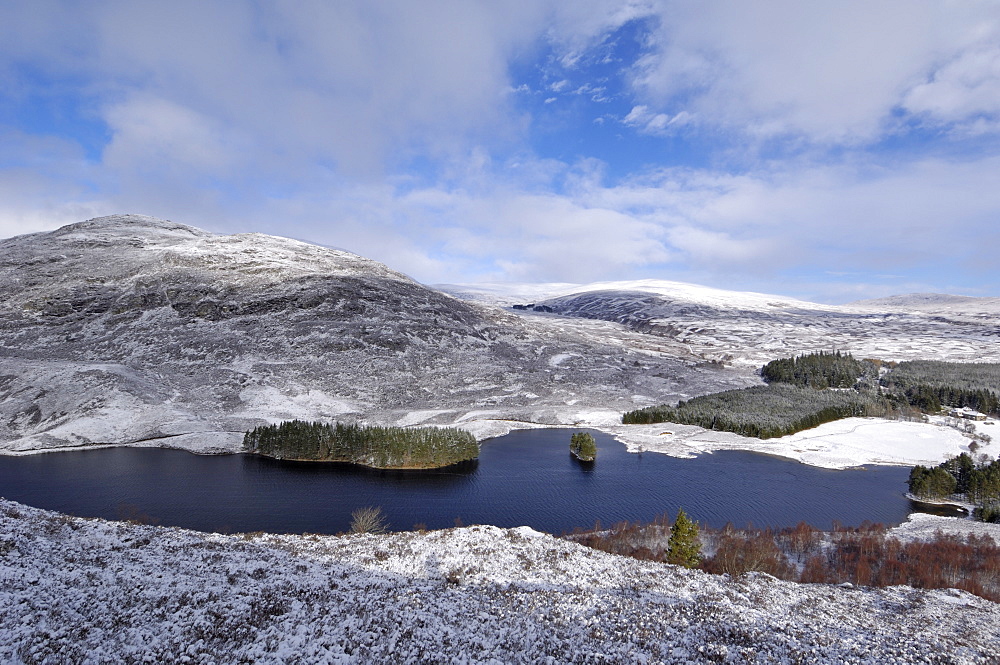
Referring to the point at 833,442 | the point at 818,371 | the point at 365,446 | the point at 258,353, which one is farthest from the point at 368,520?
the point at 818,371

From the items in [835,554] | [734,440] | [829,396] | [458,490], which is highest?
[829,396]

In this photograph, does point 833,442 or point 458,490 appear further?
point 833,442

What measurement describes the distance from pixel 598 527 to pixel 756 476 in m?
29.6

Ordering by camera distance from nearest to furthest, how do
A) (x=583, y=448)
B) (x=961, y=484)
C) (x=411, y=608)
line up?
1. (x=411, y=608)
2. (x=961, y=484)
3. (x=583, y=448)

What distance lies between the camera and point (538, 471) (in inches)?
2479

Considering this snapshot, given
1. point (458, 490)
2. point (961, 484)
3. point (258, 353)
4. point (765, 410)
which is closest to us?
point (458, 490)

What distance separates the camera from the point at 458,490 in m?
55.8

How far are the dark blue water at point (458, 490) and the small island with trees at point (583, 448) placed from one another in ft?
3.83

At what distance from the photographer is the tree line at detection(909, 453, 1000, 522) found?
5394 cm

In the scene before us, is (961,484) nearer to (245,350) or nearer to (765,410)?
(765,410)

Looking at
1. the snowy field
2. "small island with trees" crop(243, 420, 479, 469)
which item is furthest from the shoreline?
"small island with trees" crop(243, 420, 479, 469)

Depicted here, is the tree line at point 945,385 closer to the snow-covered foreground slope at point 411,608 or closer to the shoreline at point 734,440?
the shoreline at point 734,440

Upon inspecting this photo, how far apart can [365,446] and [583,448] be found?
28209mm

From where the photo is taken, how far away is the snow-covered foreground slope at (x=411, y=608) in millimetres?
18703
